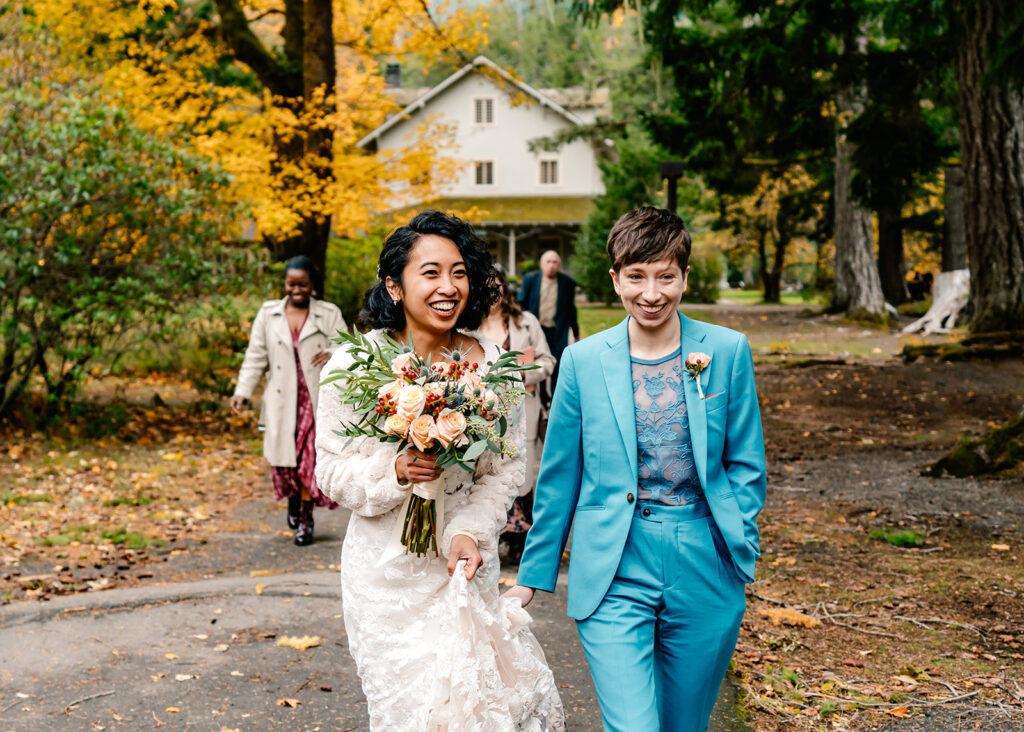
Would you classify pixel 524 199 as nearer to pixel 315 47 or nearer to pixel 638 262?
pixel 315 47

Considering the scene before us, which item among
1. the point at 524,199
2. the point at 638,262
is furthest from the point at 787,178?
the point at 638,262

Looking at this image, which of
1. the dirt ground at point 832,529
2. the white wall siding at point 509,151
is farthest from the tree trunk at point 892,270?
the dirt ground at point 832,529

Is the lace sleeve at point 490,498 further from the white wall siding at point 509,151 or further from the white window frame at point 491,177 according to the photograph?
the white window frame at point 491,177

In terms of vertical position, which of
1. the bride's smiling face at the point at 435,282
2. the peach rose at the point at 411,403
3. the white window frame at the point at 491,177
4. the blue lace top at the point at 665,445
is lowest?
the blue lace top at the point at 665,445

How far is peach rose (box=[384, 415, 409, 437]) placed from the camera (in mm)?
2975

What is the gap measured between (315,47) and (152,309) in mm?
5226

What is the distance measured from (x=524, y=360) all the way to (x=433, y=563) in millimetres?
3778

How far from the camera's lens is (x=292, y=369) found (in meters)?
7.71

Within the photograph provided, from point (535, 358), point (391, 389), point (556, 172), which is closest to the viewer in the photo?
point (391, 389)

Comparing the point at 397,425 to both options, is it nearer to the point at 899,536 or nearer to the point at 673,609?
the point at 673,609

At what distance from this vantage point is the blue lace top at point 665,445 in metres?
3.03

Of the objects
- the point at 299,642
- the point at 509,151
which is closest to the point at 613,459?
the point at 299,642

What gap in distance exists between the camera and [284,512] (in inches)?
362

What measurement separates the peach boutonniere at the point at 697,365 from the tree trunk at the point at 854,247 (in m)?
24.6
